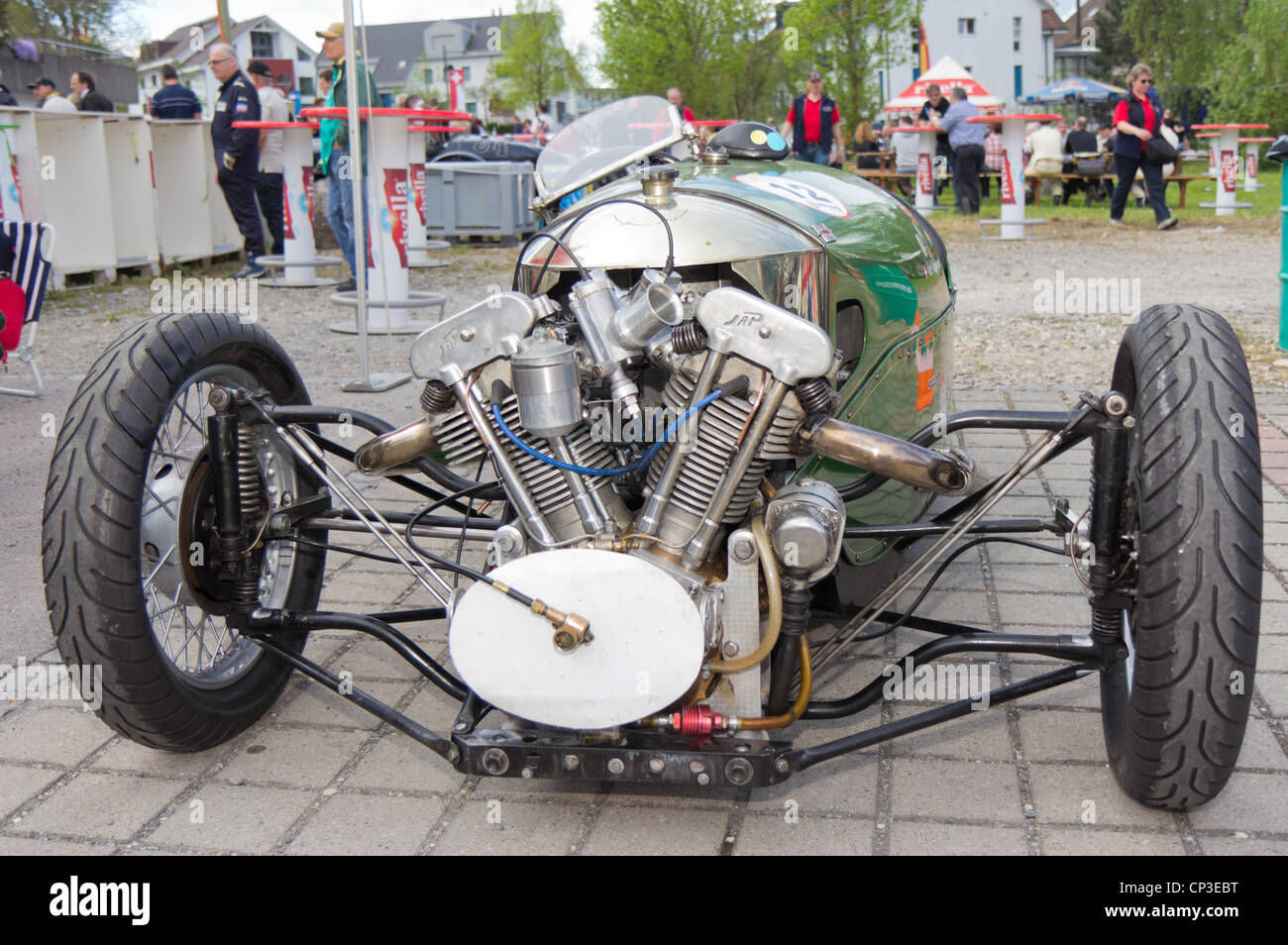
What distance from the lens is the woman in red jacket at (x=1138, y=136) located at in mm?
16109

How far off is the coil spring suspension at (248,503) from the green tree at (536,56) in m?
80.4

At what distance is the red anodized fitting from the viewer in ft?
8.77

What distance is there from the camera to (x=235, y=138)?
12188 millimetres

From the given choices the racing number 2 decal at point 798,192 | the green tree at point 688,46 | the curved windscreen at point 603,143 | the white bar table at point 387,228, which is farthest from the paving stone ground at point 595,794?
the green tree at point 688,46

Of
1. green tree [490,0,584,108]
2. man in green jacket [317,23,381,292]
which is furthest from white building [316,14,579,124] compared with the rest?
man in green jacket [317,23,381,292]

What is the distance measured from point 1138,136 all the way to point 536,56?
6903cm

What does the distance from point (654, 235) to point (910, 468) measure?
0.84 meters

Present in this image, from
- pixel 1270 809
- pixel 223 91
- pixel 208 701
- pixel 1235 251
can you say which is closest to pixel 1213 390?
pixel 1270 809

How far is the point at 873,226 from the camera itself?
3846 mm

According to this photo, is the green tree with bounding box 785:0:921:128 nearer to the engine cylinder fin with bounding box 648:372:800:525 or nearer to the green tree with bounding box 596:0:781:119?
the green tree with bounding box 596:0:781:119

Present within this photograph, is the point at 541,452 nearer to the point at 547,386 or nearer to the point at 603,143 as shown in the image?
the point at 547,386

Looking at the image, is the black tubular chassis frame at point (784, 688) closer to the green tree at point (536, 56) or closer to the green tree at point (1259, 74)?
the green tree at point (1259, 74)
